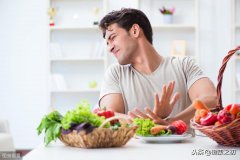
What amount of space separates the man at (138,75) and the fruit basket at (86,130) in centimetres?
94

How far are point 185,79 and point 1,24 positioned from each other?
3.87m

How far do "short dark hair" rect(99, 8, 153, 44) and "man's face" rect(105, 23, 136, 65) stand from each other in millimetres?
27

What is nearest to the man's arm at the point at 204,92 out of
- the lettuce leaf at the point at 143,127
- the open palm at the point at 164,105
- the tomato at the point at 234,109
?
the open palm at the point at 164,105

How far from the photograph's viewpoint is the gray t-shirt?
2.85 m

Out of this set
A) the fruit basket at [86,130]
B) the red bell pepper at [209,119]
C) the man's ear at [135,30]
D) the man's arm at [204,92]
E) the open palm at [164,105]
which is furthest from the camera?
the man's ear at [135,30]

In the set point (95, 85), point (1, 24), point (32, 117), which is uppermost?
Result: point (1, 24)

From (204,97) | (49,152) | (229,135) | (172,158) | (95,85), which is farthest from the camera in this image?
(95,85)

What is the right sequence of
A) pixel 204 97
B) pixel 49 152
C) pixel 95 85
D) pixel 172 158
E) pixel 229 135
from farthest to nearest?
pixel 95 85 < pixel 204 97 < pixel 229 135 < pixel 49 152 < pixel 172 158

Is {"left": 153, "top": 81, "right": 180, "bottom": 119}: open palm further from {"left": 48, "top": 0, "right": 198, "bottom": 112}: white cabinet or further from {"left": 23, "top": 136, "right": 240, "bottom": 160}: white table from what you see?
{"left": 48, "top": 0, "right": 198, "bottom": 112}: white cabinet

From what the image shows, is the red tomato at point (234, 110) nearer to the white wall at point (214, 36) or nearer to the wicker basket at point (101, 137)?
the wicker basket at point (101, 137)

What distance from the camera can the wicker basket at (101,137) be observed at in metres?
1.79

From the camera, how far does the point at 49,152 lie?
1737mm

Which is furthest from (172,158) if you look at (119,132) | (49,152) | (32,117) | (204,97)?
(32,117)

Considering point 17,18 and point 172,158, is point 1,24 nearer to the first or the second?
point 17,18
